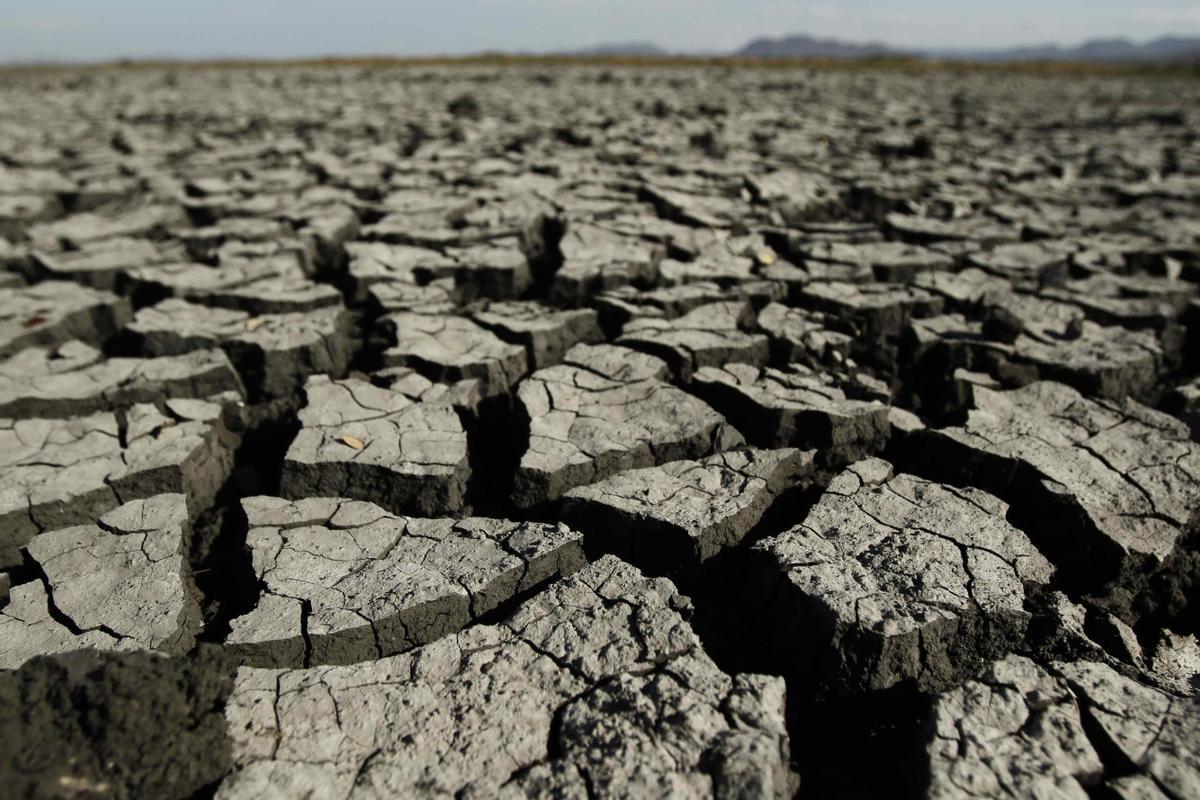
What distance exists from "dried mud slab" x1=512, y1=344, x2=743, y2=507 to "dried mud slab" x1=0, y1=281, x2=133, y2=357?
1.90 m

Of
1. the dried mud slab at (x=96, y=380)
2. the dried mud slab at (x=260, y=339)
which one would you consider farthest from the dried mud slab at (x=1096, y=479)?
the dried mud slab at (x=96, y=380)

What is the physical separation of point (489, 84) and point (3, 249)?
10216mm

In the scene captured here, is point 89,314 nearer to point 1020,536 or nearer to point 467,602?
point 467,602

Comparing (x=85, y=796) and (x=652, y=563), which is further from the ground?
(x=85, y=796)

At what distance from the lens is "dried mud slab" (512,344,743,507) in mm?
2010

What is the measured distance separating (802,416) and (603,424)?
0.59 m

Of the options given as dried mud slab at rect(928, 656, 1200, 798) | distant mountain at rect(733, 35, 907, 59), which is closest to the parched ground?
dried mud slab at rect(928, 656, 1200, 798)

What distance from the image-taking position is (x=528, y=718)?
51.2 inches

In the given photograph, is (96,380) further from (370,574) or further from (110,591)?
(370,574)

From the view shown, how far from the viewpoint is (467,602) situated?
159 cm

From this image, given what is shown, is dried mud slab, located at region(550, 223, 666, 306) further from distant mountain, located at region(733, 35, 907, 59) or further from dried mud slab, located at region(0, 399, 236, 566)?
distant mountain, located at region(733, 35, 907, 59)

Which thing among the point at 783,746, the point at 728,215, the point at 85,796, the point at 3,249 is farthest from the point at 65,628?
the point at 728,215

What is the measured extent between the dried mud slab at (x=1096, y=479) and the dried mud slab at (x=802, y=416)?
16 cm

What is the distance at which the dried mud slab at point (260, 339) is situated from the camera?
2.64 metres
